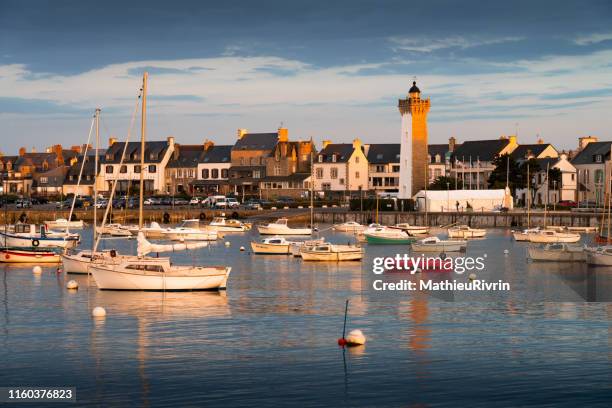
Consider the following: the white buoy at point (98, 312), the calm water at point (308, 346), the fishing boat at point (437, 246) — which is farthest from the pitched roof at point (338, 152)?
the white buoy at point (98, 312)

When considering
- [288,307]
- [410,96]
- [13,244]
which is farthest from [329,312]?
[410,96]

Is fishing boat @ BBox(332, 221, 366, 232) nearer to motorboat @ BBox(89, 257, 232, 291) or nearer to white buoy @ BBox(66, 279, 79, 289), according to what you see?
white buoy @ BBox(66, 279, 79, 289)

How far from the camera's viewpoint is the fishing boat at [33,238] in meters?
→ 75.6

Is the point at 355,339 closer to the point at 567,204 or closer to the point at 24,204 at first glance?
the point at 567,204

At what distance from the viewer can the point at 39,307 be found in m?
46.4

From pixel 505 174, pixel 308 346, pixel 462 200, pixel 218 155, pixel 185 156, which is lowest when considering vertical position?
pixel 308 346

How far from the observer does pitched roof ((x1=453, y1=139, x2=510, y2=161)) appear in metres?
157

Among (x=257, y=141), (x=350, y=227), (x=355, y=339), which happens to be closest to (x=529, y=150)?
(x=257, y=141)

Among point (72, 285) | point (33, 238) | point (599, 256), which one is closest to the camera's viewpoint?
point (72, 285)

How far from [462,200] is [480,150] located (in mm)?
29472

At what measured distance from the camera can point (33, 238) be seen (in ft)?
249

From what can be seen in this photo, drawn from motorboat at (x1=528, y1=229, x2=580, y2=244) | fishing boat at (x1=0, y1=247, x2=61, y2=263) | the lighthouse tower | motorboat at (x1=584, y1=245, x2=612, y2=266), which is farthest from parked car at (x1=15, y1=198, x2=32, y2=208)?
motorboat at (x1=584, y1=245, x2=612, y2=266)

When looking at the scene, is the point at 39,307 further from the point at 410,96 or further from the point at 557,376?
the point at 410,96

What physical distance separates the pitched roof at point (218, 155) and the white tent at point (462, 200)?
1800 inches
